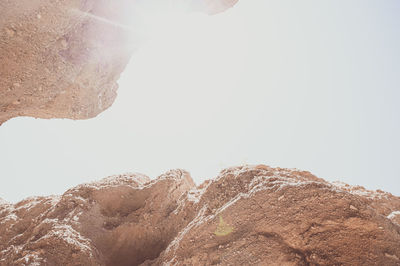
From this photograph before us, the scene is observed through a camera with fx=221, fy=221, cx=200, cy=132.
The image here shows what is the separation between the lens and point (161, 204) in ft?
20.5

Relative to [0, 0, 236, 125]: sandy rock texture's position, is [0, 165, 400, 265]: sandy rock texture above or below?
below

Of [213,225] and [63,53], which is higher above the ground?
[63,53]

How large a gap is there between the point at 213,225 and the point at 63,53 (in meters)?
6.14

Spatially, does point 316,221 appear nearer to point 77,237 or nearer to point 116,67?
point 77,237

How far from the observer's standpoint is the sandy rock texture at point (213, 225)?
11.9 feet

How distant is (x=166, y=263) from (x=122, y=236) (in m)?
1.78

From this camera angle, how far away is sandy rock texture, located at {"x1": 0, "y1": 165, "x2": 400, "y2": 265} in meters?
3.62

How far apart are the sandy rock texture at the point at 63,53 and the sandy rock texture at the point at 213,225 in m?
2.76

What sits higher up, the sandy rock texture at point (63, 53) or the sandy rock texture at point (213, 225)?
the sandy rock texture at point (63, 53)

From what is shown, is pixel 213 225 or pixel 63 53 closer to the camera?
pixel 213 225

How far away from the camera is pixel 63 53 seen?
20.6ft

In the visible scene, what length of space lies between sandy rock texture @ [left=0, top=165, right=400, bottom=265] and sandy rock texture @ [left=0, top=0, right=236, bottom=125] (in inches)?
109

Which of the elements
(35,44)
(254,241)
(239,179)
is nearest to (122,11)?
(35,44)

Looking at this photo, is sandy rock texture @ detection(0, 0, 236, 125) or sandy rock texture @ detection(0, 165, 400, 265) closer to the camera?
sandy rock texture @ detection(0, 165, 400, 265)
